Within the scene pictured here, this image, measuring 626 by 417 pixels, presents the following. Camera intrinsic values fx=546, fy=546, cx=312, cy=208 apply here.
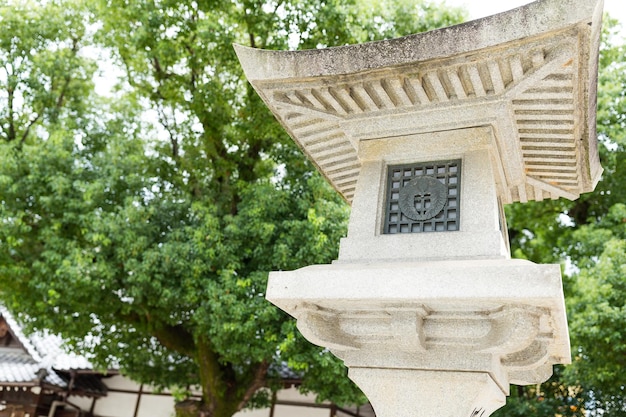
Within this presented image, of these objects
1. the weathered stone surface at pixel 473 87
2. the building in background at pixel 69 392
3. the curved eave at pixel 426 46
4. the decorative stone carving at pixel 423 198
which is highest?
the curved eave at pixel 426 46

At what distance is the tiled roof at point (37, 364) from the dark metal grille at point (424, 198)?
34.5 ft

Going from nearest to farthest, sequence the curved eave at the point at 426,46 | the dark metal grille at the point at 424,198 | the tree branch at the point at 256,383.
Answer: the curved eave at the point at 426,46
the dark metal grille at the point at 424,198
the tree branch at the point at 256,383

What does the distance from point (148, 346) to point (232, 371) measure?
6.33ft

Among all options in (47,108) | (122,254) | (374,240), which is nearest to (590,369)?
(374,240)

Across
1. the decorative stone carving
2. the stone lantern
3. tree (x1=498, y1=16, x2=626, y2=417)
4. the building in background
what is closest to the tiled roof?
the building in background

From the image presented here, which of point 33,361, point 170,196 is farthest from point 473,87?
point 33,361

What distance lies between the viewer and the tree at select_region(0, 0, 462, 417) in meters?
8.74

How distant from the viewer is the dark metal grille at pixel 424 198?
4.52 metres

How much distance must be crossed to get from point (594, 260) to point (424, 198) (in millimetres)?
7851

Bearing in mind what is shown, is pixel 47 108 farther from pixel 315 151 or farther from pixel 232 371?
pixel 315 151

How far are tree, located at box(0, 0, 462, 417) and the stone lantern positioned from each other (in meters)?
3.78

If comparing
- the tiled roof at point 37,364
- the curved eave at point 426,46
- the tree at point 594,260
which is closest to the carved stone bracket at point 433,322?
the curved eave at point 426,46

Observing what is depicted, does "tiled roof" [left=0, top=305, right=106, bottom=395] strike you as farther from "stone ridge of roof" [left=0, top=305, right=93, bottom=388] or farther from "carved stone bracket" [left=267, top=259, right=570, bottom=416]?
"carved stone bracket" [left=267, top=259, right=570, bottom=416]

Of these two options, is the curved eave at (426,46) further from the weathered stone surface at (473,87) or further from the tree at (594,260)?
the tree at (594,260)
